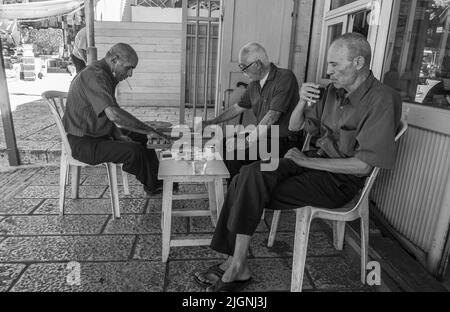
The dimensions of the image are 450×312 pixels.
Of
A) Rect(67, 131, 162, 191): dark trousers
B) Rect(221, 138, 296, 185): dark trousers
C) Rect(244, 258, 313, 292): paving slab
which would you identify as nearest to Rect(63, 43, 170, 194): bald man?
Rect(67, 131, 162, 191): dark trousers

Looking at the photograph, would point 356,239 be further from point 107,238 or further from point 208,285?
point 107,238

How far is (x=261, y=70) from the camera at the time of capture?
255cm

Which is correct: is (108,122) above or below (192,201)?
above

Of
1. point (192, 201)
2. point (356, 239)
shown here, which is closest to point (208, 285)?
point (356, 239)

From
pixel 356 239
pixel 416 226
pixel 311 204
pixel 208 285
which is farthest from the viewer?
pixel 356 239

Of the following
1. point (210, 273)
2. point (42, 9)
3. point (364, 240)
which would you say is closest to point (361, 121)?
point (364, 240)

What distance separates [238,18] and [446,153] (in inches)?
96.7

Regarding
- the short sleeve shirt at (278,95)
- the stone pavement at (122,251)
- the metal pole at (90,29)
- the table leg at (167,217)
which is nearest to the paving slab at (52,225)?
the stone pavement at (122,251)

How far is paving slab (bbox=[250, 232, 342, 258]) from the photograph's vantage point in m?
2.15

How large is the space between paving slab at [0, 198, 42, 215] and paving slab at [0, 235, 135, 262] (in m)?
0.44

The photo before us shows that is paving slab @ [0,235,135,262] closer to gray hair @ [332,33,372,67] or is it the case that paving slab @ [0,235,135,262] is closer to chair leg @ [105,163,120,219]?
chair leg @ [105,163,120,219]

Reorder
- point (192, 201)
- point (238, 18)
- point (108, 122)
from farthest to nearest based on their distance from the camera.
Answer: point (238, 18)
point (192, 201)
point (108, 122)

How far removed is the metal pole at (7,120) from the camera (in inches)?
132

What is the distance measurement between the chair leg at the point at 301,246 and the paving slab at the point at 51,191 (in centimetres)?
196
